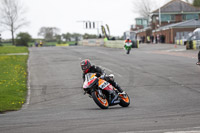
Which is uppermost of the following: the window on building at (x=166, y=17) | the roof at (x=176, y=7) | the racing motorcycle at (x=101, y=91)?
the roof at (x=176, y=7)

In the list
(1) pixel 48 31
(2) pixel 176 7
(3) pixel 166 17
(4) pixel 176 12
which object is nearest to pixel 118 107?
(3) pixel 166 17

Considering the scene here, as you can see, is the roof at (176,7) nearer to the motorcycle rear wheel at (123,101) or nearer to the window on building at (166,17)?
the window on building at (166,17)

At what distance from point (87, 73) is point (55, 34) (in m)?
166

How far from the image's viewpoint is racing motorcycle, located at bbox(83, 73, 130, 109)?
10.3 m

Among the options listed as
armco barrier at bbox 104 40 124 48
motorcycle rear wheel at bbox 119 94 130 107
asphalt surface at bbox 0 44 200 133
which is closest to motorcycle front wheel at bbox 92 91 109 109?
asphalt surface at bbox 0 44 200 133

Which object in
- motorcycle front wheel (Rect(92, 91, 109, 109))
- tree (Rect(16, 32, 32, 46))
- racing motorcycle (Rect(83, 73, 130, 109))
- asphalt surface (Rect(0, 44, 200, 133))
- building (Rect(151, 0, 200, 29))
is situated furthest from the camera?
tree (Rect(16, 32, 32, 46))

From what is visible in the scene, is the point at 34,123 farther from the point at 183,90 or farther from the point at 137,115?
the point at 183,90

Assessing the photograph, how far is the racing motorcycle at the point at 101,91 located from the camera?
33.7ft

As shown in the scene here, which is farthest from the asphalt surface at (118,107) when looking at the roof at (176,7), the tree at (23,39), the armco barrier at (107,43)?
the roof at (176,7)

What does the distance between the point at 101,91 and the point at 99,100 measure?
28 centimetres

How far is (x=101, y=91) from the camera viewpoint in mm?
10375

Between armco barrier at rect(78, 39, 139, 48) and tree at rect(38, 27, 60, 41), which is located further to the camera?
tree at rect(38, 27, 60, 41)

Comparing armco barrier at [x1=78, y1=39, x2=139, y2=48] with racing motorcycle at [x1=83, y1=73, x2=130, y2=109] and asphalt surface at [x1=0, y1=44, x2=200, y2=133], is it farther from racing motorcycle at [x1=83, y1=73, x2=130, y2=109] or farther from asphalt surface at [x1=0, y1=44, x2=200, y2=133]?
racing motorcycle at [x1=83, y1=73, x2=130, y2=109]

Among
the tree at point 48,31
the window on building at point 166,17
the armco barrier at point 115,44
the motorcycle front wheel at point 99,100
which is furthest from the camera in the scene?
the tree at point 48,31
